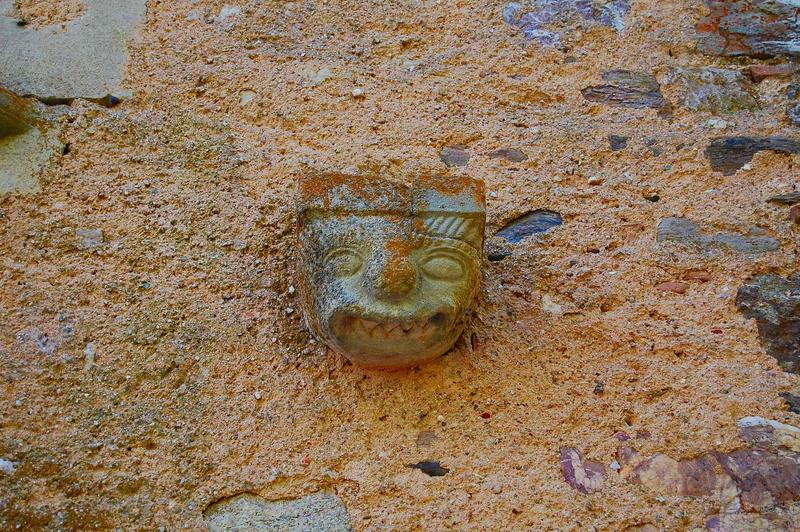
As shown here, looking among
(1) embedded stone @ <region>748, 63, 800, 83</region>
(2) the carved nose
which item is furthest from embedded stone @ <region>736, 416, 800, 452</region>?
(1) embedded stone @ <region>748, 63, 800, 83</region>

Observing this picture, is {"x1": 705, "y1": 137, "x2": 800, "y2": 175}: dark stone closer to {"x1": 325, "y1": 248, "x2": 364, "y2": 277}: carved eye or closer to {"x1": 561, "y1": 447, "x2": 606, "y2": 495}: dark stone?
{"x1": 561, "y1": 447, "x2": 606, "y2": 495}: dark stone

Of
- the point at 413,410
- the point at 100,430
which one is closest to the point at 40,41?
the point at 100,430

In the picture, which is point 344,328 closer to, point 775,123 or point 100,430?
point 100,430

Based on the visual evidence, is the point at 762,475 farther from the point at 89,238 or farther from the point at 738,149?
the point at 89,238

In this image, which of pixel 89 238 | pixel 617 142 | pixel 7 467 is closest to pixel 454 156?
pixel 617 142

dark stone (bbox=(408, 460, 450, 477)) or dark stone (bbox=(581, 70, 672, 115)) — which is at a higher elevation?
dark stone (bbox=(581, 70, 672, 115))

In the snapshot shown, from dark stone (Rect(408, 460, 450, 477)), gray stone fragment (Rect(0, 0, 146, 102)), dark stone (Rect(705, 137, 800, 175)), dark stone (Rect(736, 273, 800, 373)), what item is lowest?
dark stone (Rect(408, 460, 450, 477))
